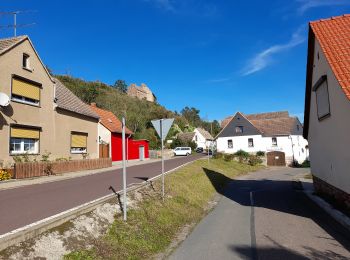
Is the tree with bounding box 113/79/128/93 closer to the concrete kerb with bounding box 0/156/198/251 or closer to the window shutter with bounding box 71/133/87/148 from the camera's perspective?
the window shutter with bounding box 71/133/87/148

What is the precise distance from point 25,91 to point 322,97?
1702cm

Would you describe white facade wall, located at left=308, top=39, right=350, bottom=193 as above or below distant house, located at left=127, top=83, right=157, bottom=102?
below

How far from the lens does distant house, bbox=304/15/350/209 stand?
1018 centimetres

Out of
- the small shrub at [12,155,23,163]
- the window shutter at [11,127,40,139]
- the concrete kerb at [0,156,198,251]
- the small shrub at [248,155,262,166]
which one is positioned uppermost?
the window shutter at [11,127,40,139]

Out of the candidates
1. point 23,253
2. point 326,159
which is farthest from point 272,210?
point 23,253

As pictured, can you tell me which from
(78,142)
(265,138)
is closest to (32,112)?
(78,142)

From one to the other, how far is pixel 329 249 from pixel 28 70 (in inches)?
793

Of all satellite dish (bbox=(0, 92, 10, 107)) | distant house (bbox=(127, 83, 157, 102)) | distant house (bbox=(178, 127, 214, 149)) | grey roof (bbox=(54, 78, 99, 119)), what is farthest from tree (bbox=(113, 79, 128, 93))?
satellite dish (bbox=(0, 92, 10, 107))

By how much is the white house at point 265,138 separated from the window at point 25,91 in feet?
125

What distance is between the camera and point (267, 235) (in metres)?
9.00

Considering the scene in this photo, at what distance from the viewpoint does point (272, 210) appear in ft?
42.0

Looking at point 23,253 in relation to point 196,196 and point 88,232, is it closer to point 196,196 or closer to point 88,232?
point 88,232

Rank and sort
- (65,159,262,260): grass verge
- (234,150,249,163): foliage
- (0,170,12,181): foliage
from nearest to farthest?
1. (65,159,262,260): grass verge
2. (0,170,12,181): foliage
3. (234,150,249,163): foliage

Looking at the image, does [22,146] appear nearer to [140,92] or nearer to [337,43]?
[337,43]
